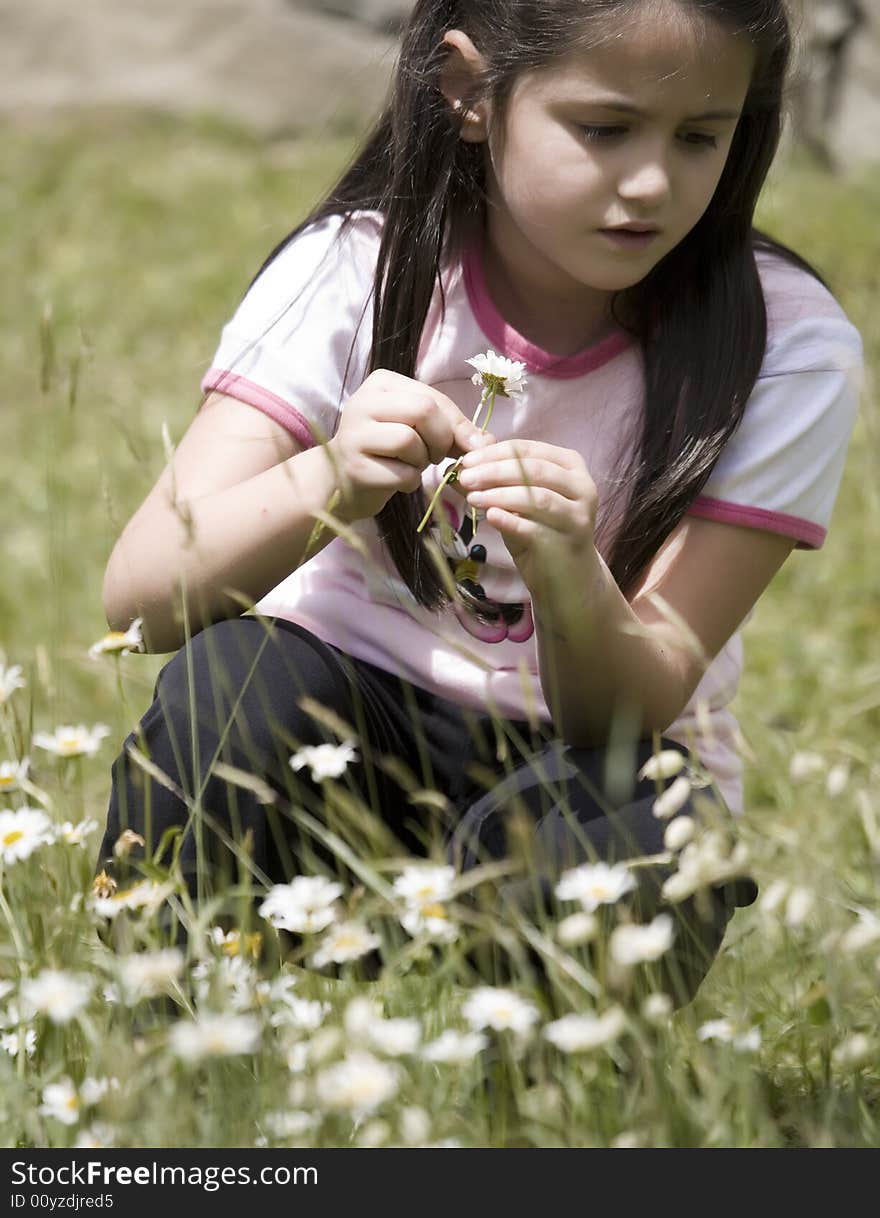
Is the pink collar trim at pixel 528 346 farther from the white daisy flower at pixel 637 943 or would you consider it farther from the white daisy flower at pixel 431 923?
the white daisy flower at pixel 637 943

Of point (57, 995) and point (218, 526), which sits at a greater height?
point (218, 526)

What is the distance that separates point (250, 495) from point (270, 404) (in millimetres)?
139

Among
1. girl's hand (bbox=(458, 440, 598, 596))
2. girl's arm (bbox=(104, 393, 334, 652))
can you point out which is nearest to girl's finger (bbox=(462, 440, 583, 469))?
girl's hand (bbox=(458, 440, 598, 596))

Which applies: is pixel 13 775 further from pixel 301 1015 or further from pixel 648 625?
pixel 648 625

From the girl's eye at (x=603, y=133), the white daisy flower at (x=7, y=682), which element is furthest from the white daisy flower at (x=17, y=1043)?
the girl's eye at (x=603, y=133)

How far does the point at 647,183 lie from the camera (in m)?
1.32

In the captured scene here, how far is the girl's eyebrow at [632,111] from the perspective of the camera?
4.33ft

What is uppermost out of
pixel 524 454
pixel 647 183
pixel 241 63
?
pixel 241 63

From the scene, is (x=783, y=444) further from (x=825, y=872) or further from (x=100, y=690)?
(x=100, y=690)

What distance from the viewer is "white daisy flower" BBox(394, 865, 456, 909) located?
1.03m

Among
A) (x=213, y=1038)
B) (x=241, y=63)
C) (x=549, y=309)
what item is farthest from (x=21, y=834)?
(x=241, y=63)

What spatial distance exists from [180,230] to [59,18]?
118 centimetres

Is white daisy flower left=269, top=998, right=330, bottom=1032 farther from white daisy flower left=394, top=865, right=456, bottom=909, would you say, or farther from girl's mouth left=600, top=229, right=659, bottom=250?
girl's mouth left=600, top=229, right=659, bottom=250

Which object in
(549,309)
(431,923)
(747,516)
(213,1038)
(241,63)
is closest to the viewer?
(213,1038)
